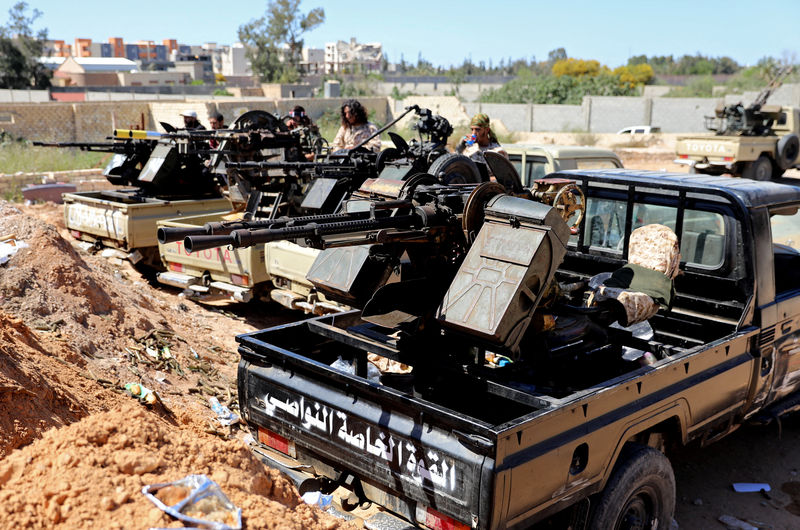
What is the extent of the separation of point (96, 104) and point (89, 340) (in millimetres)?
19964

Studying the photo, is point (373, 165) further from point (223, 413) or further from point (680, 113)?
point (680, 113)

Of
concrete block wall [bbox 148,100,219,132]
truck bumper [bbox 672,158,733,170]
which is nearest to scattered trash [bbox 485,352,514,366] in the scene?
truck bumper [bbox 672,158,733,170]

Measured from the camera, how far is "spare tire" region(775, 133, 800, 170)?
20375 mm

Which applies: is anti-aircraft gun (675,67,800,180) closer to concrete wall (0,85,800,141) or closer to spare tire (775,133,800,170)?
spare tire (775,133,800,170)

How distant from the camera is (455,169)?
6.82 m

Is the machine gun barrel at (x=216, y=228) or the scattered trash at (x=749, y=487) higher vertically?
the machine gun barrel at (x=216, y=228)

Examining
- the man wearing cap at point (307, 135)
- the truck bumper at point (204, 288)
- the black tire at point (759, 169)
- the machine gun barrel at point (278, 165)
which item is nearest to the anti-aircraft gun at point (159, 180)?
the man wearing cap at point (307, 135)

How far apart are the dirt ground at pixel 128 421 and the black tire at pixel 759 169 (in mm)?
15628

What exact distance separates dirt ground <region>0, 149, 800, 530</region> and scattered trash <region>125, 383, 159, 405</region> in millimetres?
60

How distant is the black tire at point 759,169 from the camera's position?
795 inches

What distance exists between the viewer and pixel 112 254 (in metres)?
9.96

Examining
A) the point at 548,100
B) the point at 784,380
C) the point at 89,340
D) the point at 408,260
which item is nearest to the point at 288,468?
the point at 408,260

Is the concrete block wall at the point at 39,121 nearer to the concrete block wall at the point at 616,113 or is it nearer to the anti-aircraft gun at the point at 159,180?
the anti-aircraft gun at the point at 159,180

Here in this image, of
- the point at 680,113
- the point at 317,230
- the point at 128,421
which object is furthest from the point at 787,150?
the point at 128,421
